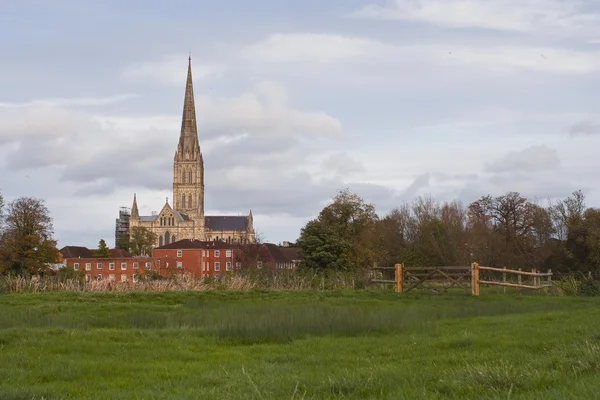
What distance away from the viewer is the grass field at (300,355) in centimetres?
750

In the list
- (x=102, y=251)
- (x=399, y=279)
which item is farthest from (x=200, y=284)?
(x=102, y=251)

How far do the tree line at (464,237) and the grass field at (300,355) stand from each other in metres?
39.4

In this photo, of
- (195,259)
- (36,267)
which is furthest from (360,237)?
(195,259)

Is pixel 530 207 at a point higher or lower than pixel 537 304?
higher

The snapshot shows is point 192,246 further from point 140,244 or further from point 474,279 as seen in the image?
point 474,279

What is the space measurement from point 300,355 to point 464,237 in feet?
207

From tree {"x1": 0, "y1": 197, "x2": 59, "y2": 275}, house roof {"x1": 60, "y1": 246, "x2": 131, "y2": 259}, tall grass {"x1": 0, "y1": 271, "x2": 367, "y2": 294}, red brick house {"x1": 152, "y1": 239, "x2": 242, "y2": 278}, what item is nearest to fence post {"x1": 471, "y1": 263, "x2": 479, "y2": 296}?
tall grass {"x1": 0, "y1": 271, "x2": 367, "y2": 294}

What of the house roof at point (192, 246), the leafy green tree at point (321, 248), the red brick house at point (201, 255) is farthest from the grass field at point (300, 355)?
the house roof at point (192, 246)

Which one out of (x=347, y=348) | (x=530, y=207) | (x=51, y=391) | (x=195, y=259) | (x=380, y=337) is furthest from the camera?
(x=195, y=259)

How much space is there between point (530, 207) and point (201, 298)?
60.5 m

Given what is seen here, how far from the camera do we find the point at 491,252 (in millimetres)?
69812

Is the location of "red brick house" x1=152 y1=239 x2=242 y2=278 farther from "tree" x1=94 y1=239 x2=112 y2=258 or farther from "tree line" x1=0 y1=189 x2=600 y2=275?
"tree line" x1=0 y1=189 x2=600 y2=275

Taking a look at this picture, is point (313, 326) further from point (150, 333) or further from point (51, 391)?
point (51, 391)

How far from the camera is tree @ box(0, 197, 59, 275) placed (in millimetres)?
60719
